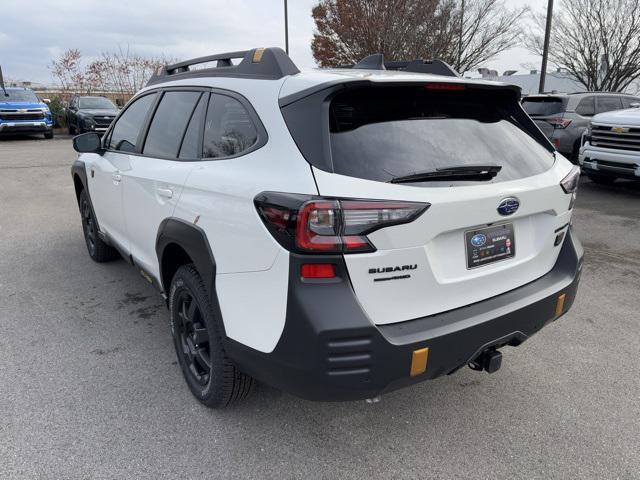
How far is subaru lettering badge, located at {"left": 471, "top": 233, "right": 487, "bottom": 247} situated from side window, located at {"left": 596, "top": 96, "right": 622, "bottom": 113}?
1031 centimetres

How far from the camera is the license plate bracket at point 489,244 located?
2.19 meters

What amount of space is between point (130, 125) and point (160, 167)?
42.7 inches

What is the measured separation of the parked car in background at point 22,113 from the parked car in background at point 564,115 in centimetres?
1607

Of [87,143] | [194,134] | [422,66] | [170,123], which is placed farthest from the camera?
[87,143]

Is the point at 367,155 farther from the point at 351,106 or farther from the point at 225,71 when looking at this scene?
the point at 225,71

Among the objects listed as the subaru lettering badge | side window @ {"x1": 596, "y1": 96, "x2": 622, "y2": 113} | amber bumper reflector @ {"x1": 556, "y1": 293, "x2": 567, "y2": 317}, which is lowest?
amber bumper reflector @ {"x1": 556, "y1": 293, "x2": 567, "y2": 317}

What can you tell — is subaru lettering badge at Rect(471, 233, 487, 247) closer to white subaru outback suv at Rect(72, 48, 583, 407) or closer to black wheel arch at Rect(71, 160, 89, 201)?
white subaru outback suv at Rect(72, 48, 583, 407)

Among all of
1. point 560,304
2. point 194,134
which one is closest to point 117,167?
point 194,134

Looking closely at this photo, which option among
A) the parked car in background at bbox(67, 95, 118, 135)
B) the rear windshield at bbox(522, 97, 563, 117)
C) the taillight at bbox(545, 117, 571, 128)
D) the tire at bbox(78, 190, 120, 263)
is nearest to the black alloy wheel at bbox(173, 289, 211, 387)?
the tire at bbox(78, 190, 120, 263)

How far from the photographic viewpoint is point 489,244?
2.26 m

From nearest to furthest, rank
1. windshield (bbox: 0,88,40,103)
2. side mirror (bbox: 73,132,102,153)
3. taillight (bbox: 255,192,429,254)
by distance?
taillight (bbox: 255,192,429,254) → side mirror (bbox: 73,132,102,153) → windshield (bbox: 0,88,40,103)

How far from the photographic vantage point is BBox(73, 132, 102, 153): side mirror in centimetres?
412

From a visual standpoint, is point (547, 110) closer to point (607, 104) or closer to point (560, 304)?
point (607, 104)

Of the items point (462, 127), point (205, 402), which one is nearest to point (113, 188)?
point (205, 402)
